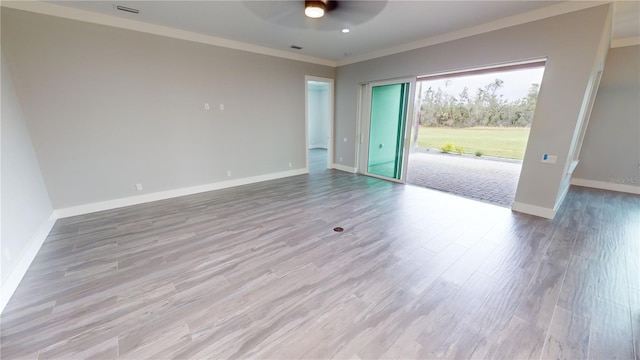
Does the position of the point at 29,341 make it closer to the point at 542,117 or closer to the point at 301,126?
the point at 301,126

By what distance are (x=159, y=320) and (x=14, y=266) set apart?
173 cm

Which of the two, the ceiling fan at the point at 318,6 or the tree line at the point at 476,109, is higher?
the ceiling fan at the point at 318,6

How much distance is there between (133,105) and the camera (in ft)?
12.3

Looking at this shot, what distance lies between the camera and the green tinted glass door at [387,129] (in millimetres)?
5070

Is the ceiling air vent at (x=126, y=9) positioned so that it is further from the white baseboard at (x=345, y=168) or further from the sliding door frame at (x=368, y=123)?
the white baseboard at (x=345, y=168)

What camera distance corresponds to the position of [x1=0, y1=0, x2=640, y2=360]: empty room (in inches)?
65.6

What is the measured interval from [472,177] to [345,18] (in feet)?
16.6

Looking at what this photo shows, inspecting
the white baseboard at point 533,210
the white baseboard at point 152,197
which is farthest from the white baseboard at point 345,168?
the white baseboard at point 533,210

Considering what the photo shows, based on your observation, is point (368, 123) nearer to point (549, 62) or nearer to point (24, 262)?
point (549, 62)

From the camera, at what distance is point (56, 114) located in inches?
127

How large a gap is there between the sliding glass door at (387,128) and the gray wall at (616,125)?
3.82m

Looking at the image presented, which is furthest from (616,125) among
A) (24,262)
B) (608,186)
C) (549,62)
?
(24,262)

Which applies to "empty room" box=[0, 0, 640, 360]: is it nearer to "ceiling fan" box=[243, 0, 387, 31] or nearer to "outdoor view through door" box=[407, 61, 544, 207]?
"ceiling fan" box=[243, 0, 387, 31]

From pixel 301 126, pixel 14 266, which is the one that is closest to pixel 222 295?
pixel 14 266
